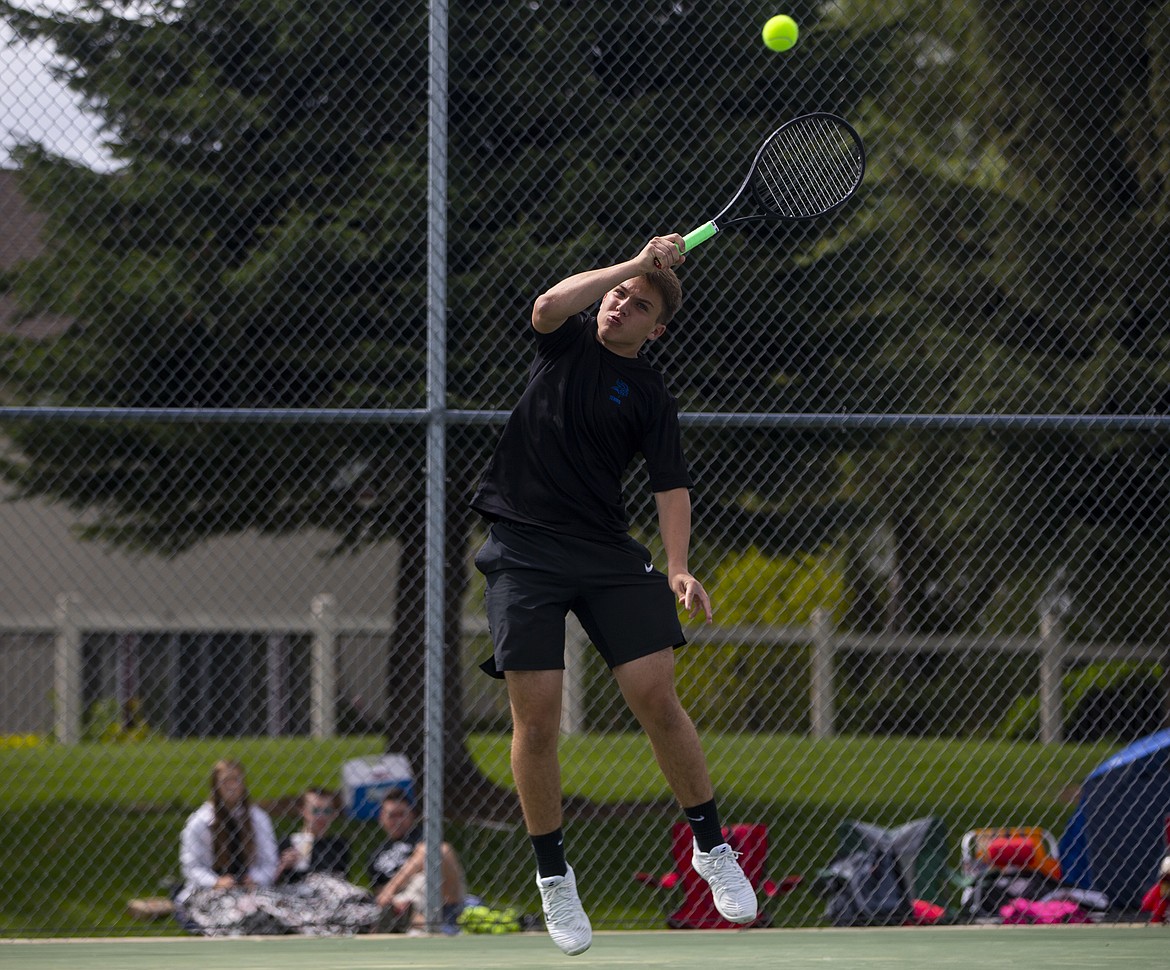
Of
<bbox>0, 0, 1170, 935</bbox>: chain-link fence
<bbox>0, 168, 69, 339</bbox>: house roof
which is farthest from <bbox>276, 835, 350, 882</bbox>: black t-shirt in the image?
<bbox>0, 168, 69, 339</bbox>: house roof

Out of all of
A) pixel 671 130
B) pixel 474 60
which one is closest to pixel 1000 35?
pixel 671 130

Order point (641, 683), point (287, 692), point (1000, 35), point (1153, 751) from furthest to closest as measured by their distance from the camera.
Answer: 1. point (287, 692)
2. point (1000, 35)
3. point (1153, 751)
4. point (641, 683)

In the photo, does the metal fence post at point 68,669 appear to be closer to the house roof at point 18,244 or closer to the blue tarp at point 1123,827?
the house roof at point 18,244

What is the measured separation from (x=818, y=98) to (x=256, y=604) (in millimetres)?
10405

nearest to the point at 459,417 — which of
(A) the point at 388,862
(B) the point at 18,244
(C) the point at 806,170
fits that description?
(C) the point at 806,170

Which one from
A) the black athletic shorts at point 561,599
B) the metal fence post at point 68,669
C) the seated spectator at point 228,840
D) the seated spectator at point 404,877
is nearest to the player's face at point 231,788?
the seated spectator at point 228,840

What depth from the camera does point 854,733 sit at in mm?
12406

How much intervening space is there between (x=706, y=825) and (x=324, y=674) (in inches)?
380

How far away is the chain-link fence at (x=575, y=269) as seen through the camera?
7469 millimetres

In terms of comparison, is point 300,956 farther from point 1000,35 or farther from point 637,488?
point 1000,35

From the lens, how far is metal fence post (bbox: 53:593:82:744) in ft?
43.8

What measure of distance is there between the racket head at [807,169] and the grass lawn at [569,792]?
118 inches

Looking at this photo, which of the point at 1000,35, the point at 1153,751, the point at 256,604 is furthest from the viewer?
the point at 256,604

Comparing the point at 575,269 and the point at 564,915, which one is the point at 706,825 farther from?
the point at 575,269
